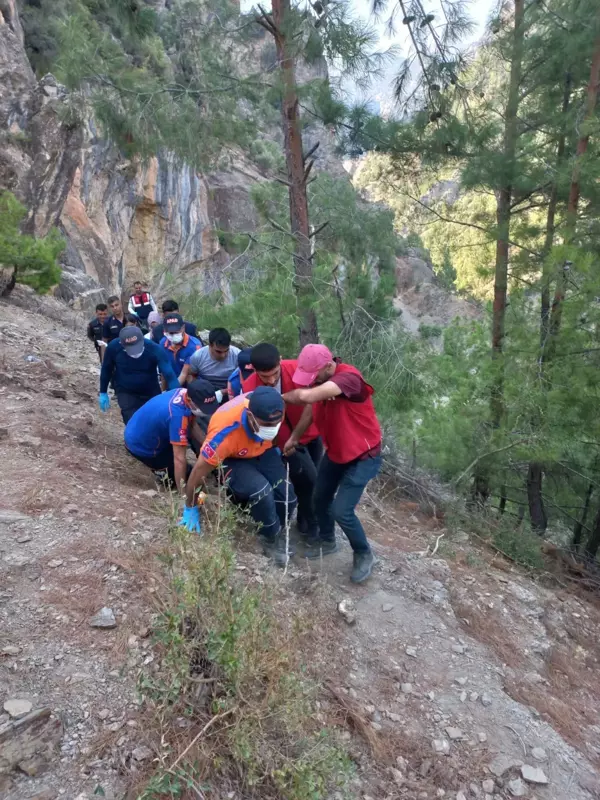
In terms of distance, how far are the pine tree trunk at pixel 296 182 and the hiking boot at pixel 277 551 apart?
2.85 m

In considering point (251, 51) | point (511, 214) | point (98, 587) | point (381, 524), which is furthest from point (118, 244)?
point (98, 587)

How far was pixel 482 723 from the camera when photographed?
2785 millimetres

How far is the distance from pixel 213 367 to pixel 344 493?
5.15ft

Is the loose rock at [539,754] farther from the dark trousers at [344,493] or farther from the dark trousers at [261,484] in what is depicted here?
the dark trousers at [261,484]

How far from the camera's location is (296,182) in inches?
245

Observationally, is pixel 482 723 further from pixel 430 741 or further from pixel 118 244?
pixel 118 244

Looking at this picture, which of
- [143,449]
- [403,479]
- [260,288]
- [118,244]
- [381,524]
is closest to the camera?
[143,449]

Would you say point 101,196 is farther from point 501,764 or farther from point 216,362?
point 501,764

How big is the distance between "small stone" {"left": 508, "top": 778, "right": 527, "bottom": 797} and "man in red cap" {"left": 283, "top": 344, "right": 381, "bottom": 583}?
1407 mm

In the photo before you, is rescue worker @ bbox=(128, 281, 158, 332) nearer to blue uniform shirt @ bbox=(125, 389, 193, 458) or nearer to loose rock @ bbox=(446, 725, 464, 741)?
blue uniform shirt @ bbox=(125, 389, 193, 458)

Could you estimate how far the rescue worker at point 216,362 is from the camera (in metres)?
4.27

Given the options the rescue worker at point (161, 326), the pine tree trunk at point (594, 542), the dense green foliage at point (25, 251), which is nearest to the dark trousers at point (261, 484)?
the rescue worker at point (161, 326)

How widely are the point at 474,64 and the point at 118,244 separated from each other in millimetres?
12764

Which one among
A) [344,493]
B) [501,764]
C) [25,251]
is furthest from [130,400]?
[25,251]
